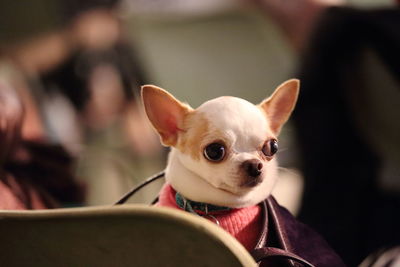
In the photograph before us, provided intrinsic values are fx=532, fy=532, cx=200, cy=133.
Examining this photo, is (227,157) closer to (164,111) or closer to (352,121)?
(164,111)

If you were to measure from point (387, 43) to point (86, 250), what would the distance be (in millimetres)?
521

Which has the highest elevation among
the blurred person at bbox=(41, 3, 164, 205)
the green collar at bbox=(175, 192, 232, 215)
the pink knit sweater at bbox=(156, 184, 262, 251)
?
the green collar at bbox=(175, 192, 232, 215)

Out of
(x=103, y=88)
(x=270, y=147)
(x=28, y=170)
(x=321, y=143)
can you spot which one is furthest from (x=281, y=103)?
(x=103, y=88)

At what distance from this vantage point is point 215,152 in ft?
0.98

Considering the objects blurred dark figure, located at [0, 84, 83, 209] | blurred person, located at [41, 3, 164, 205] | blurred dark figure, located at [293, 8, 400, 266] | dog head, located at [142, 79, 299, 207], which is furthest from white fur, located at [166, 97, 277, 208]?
blurred person, located at [41, 3, 164, 205]

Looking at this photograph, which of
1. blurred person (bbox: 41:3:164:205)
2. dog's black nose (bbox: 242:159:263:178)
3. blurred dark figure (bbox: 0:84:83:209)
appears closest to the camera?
dog's black nose (bbox: 242:159:263:178)

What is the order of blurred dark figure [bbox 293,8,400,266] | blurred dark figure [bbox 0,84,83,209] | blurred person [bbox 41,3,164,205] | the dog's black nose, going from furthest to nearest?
1. blurred person [bbox 41,3,164,205]
2. blurred dark figure [bbox 293,8,400,266]
3. blurred dark figure [bbox 0,84,83,209]
4. the dog's black nose

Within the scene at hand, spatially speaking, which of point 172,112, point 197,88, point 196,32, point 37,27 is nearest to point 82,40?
point 37,27

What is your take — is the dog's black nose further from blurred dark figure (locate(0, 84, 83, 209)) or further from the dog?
blurred dark figure (locate(0, 84, 83, 209))

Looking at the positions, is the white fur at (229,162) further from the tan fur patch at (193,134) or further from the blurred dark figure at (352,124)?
the blurred dark figure at (352,124)

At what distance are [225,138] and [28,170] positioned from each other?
0.31 m

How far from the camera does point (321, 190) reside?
0.75 metres

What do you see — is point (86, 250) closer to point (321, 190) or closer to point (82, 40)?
point (321, 190)

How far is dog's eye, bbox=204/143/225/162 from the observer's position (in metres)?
0.30
